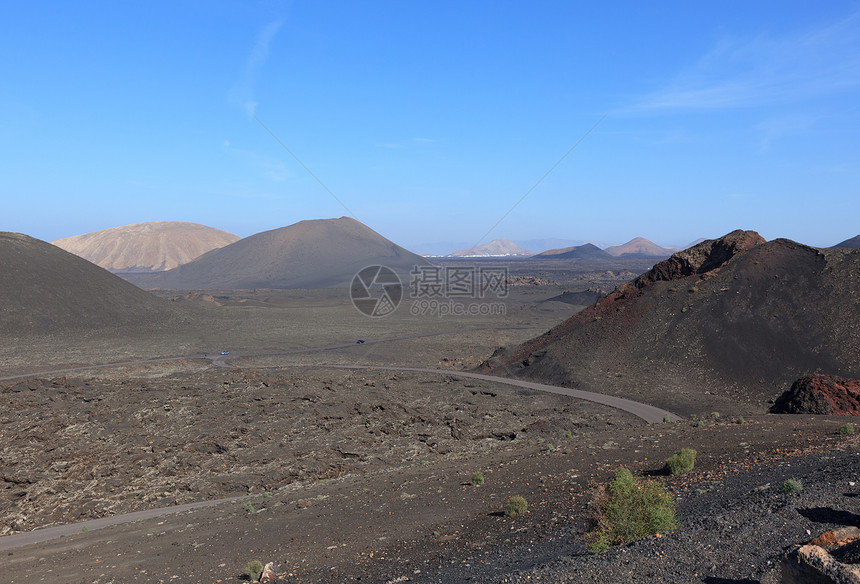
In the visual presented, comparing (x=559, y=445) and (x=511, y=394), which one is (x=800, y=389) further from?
(x=511, y=394)

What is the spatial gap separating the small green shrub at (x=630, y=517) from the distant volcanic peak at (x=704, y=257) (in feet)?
154

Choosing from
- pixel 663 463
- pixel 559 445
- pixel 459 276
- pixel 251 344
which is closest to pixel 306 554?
pixel 663 463

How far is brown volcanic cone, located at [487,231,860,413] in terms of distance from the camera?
37281 millimetres

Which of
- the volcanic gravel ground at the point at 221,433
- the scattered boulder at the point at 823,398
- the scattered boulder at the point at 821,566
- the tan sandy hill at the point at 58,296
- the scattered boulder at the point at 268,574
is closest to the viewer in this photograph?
the scattered boulder at the point at 821,566

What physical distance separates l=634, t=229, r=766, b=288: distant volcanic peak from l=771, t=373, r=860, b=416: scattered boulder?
85.4ft

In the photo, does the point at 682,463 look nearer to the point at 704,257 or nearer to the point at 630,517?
the point at 630,517

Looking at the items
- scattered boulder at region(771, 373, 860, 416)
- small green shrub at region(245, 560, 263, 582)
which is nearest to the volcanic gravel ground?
scattered boulder at region(771, 373, 860, 416)

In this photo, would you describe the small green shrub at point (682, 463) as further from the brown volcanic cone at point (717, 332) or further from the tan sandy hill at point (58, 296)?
the tan sandy hill at point (58, 296)

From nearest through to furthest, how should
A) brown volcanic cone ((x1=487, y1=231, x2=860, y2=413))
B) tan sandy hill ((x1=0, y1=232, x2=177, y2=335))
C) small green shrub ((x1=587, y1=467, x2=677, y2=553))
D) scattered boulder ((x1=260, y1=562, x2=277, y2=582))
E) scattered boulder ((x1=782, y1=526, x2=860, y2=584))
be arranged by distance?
scattered boulder ((x1=782, y1=526, x2=860, y2=584)) < small green shrub ((x1=587, y1=467, x2=677, y2=553)) < scattered boulder ((x1=260, y1=562, x2=277, y2=582)) < brown volcanic cone ((x1=487, y1=231, x2=860, y2=413)) < tan sandy hill ((x1=0, y1=232, x2=177, y2=335))

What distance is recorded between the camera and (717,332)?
42.4 metres

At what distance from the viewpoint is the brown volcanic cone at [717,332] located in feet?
122

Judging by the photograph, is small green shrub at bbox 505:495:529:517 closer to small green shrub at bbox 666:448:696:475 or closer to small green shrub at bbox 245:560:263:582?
small green shrub at bbox 666:448:696:475

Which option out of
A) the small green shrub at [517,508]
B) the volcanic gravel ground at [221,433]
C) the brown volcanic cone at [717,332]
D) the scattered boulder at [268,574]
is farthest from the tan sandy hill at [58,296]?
the small green shrub at [517,508]

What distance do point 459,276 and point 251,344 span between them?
358 feet
